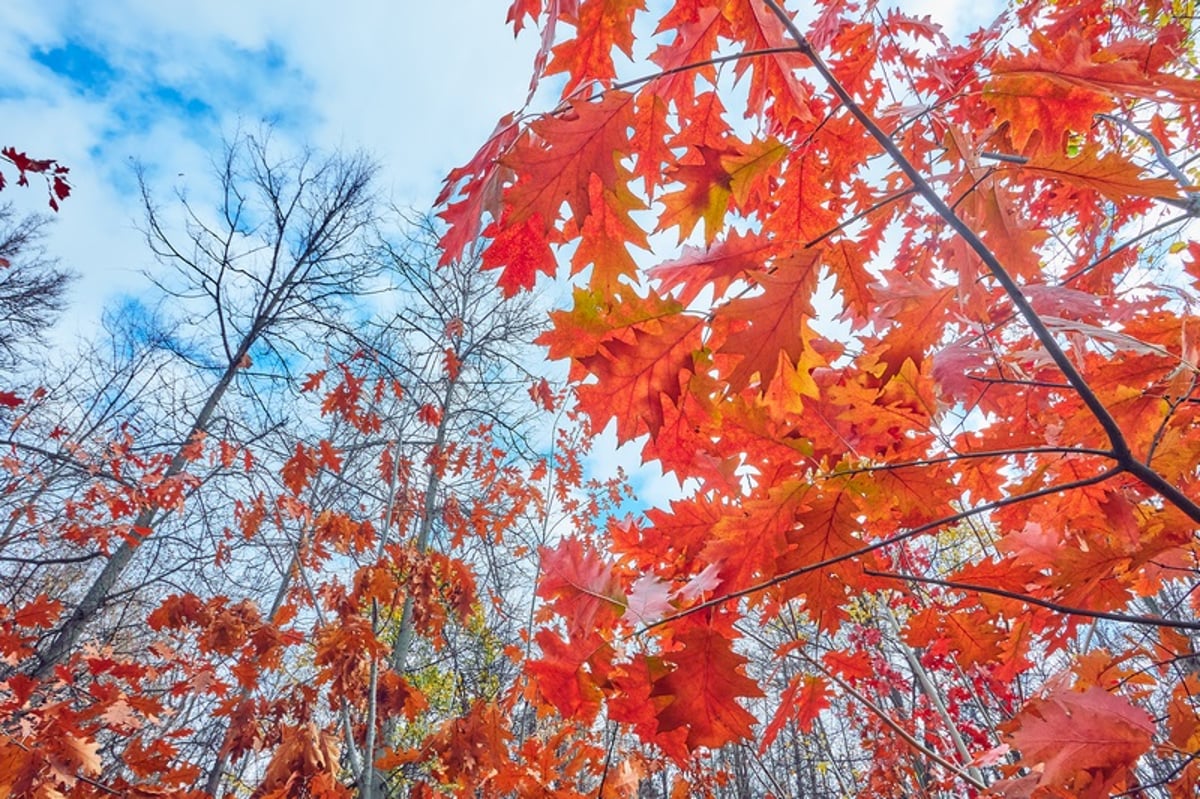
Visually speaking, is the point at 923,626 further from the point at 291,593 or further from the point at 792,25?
the point at 291,593

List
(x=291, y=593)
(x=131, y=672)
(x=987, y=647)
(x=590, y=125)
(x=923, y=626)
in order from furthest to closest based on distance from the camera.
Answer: (x=291, y=593)
(x=131, y=672)
(x=923, y=626)
(x=987, y=647)
(x=590, y=125)

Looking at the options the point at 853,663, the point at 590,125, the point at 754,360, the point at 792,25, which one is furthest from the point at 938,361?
the point at 853,663

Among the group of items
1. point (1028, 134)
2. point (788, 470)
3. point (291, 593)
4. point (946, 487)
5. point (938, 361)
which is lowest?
point (946, 487)

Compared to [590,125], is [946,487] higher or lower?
lower

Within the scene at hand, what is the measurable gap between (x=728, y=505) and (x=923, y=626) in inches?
29.9

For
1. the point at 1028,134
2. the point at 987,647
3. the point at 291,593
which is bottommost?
the point at 987,647

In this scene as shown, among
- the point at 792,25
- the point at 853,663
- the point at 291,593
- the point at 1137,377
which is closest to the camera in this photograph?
the point at 792,25

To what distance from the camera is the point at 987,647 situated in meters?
1.42

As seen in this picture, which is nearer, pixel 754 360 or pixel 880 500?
pixel 754 360

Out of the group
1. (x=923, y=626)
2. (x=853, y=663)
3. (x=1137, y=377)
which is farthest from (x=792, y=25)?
(x=853, y=663)

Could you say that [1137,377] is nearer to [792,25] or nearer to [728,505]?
[728,505]

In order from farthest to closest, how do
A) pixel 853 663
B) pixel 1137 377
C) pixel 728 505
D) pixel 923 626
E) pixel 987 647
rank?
A: pixel 853 663 → pixel 923 626 → pixel 987 647 → pixel 728 505 → pixel 1137 377

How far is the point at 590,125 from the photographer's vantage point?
101 centimetres

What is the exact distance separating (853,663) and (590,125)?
2138 mm
